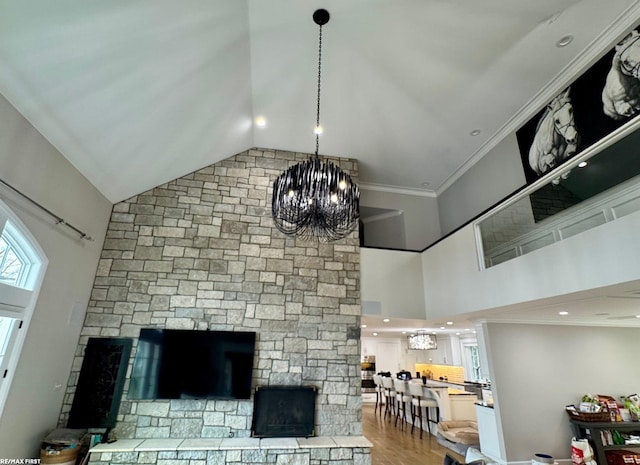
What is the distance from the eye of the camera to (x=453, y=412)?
6.88 meters

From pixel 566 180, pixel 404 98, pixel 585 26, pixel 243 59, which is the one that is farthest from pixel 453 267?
pixel 243 59

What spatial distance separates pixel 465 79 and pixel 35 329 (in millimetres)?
6508

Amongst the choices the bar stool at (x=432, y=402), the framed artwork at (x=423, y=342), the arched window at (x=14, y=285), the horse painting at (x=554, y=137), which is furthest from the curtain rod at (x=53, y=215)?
the framed artwork at (x=423, y=342)

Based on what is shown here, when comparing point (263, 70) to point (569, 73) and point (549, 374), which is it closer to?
point (569, 73)

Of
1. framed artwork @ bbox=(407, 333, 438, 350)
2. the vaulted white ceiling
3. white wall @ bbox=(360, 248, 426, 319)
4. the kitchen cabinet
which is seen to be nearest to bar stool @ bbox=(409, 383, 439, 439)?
framed artwork @ bbox=(407, 333, 438, 350)

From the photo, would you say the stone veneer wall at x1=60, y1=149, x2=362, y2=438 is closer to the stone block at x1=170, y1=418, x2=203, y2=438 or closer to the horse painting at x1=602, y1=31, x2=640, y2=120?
the stone block at x1=170, y1=418, x2=203, y2=438

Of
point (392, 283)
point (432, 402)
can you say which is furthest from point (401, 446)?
point (392, 283)

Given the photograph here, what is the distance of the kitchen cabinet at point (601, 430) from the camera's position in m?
4.77

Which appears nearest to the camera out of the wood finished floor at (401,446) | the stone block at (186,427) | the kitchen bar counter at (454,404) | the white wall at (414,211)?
the stone block at (186,427)

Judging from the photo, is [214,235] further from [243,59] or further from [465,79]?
[465,79]

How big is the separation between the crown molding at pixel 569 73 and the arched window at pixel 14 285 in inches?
276

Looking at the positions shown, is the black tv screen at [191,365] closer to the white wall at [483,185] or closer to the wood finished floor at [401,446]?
the wood finished floor at [401,446]

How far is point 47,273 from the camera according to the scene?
12.3 ft

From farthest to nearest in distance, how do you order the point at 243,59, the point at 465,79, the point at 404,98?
the point at 404,98 → the point at 465,79 → the point at 243,59
